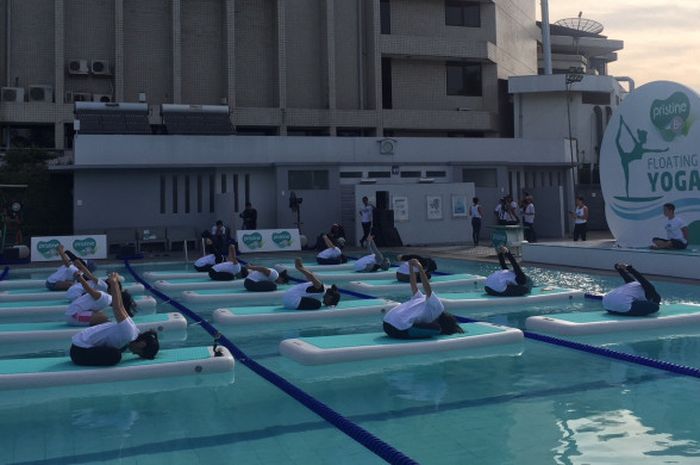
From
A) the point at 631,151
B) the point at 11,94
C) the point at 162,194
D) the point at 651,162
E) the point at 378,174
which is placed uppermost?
the point at 11,94

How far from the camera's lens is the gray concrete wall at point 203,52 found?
36531 millimetres

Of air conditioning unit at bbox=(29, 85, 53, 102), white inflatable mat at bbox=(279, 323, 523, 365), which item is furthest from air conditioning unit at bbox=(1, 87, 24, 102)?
white inflatable mat at bbox=(279, 323, 523, 365)

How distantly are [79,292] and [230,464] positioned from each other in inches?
333

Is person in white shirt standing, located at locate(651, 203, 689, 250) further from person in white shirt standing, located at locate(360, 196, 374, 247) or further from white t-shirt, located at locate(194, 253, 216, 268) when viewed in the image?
person in white shirt standing, located at locate(360, 196, 374, 247)

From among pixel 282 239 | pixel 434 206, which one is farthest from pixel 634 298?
pixel 434 206

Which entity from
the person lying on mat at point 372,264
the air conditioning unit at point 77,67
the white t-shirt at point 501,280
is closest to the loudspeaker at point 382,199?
the person lying on mat at point 372,264

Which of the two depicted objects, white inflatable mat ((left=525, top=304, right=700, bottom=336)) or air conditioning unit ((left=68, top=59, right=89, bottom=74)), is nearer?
white inflatable mat ((left=525, top=304, right=700, bottom=336))

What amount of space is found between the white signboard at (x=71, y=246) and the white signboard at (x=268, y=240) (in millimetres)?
4477

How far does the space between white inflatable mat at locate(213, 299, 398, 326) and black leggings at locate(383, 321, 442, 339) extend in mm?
2524

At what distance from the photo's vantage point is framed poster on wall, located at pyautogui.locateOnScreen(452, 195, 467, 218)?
2734 centimetres

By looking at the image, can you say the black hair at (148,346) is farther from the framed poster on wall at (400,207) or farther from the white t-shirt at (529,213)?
the white t-shirt at (529,213)

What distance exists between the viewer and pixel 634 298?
414 inches

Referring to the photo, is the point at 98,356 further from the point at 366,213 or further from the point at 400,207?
the point at 400,207

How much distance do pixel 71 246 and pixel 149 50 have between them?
1653 centimetres
